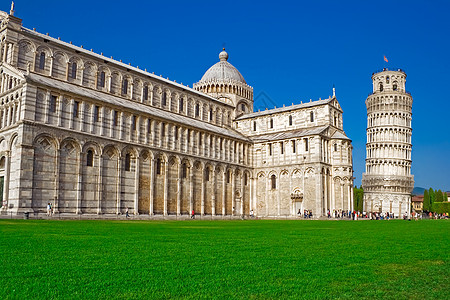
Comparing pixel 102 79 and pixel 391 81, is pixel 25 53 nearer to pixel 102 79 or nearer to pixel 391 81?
pixel 102 79

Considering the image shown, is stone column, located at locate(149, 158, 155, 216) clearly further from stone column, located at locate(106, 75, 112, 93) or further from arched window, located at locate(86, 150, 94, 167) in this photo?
stone column, located at locate(106, 75, 112, 93)

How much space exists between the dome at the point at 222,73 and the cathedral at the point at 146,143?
0.82 feet

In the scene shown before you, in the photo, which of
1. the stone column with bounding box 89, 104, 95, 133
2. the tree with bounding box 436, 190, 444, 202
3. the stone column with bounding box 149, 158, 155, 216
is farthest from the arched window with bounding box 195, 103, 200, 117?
the tree with bounding box 436, 190, 444, 202

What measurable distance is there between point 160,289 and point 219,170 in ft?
151

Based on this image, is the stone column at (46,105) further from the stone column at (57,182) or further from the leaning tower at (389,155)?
the leaning tower at (389,155)

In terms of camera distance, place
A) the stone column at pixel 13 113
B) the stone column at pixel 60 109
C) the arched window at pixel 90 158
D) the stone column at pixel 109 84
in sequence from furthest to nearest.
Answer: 1. the stone column at pixel 109 84
2. the arched window at pixel 90 158
3. the stone column at pixel 60 109
4. the stone column at pixel 13 113

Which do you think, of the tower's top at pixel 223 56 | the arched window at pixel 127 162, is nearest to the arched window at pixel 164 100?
the arched window at pixel 127 162

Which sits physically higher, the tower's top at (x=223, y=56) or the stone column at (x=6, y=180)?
the tower's top at (x=223, y=56)

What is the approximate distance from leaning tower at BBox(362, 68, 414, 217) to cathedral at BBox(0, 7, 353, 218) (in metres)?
29.3

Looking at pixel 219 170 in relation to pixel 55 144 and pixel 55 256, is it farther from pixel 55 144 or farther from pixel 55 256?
pixel 55 256

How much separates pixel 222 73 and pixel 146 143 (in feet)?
93.4

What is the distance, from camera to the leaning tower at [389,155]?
81.3 meters

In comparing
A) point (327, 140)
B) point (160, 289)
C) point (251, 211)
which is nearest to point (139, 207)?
point (251, 211)

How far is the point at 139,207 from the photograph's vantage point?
135 ft
